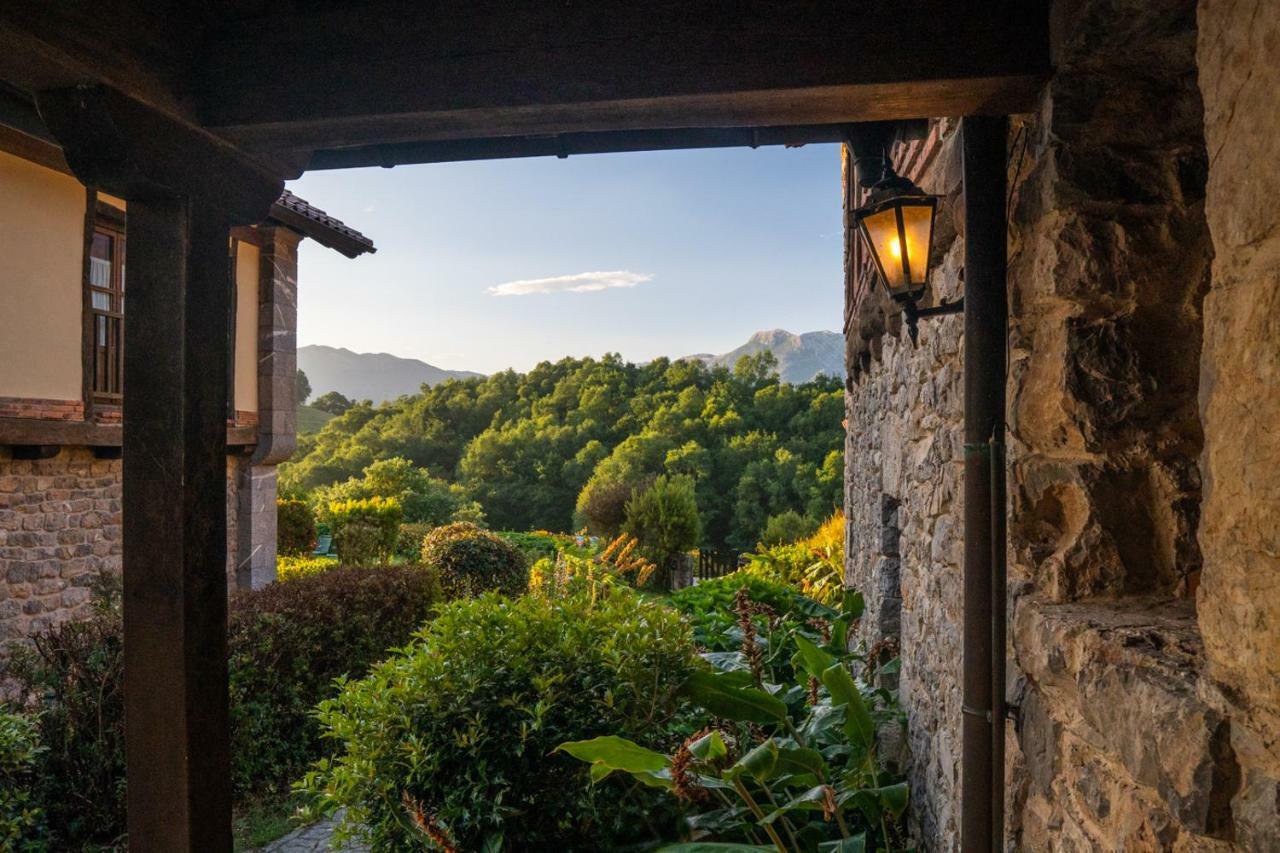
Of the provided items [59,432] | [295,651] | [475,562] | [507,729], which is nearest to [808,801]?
[507,729]

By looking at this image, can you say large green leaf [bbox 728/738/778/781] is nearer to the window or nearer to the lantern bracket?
the lantern bracket

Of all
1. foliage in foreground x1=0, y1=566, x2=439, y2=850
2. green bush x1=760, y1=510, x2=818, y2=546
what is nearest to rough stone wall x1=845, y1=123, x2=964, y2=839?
foliage in foreground x1=0, y1=566, x2=439, y2=850

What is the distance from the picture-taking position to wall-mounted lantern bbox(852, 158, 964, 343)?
2.09 metres

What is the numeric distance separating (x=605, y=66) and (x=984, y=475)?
52.8 inches

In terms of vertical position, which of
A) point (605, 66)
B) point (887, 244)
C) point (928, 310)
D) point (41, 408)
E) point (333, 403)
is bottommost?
point (41, 408)

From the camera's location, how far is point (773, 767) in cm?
212

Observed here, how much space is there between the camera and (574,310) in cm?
2864

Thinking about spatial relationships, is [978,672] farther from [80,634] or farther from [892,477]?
[80,634]

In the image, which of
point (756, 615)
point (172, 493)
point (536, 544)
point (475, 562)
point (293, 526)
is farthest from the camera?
point (536, 544)

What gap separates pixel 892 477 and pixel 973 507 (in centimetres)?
167

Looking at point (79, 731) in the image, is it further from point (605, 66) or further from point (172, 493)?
point (605, 66)

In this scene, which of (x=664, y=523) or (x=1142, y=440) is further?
(x=664, y=523)

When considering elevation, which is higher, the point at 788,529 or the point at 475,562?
the point at 475,562

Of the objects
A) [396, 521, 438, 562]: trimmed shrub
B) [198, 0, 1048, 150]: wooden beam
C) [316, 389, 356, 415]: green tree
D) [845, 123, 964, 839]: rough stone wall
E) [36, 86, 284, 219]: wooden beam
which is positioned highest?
[316, 389, 356, 415]: green tree
